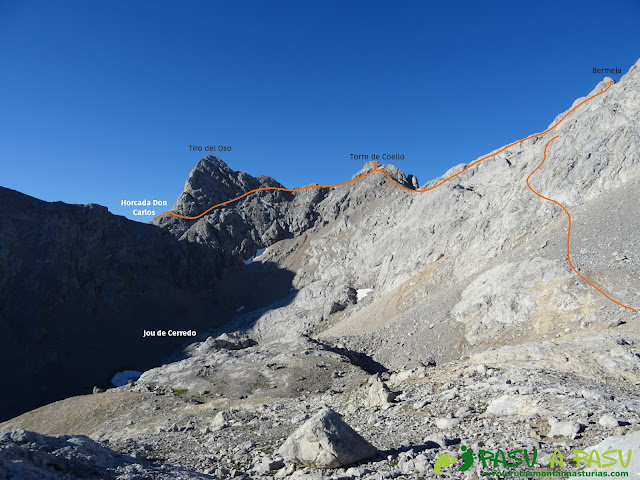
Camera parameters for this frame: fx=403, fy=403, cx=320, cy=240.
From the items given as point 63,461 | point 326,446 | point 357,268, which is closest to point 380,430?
point 326,446

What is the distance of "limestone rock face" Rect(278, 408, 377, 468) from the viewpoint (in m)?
12.3

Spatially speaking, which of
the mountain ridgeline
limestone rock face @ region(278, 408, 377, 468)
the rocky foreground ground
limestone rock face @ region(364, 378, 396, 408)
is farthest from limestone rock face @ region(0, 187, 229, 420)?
limestone rock face @ region(278, 408, 377, 468)

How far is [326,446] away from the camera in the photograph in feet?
40.5

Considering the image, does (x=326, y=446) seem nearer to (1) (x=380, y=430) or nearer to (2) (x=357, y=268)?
(1) (x=380, y=430)

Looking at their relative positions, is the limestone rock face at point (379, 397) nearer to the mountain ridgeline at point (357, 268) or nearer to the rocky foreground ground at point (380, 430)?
the rocky foreground ground at point (380, 430)

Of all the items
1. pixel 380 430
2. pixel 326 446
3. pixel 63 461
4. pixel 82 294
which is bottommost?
pixel 380 430

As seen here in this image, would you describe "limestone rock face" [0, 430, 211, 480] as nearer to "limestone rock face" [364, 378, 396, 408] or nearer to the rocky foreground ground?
the rocky foreground ground

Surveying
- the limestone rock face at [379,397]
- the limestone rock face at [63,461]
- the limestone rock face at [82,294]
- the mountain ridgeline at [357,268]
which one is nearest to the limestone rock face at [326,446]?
the limestone rock face at [63,461]

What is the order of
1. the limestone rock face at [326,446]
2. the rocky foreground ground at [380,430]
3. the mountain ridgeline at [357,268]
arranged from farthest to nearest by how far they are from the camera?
the mountain ridgeline at [357,268]
the limestone rock face at [326,446]
the rocky foreground ground at [380,430]

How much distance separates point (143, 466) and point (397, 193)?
104 m

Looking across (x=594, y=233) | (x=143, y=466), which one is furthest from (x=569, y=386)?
(x=594, y=233)

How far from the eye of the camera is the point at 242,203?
126 m

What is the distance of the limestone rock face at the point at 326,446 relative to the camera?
12289mm

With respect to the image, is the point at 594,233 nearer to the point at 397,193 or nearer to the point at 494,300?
the point at 494,300
